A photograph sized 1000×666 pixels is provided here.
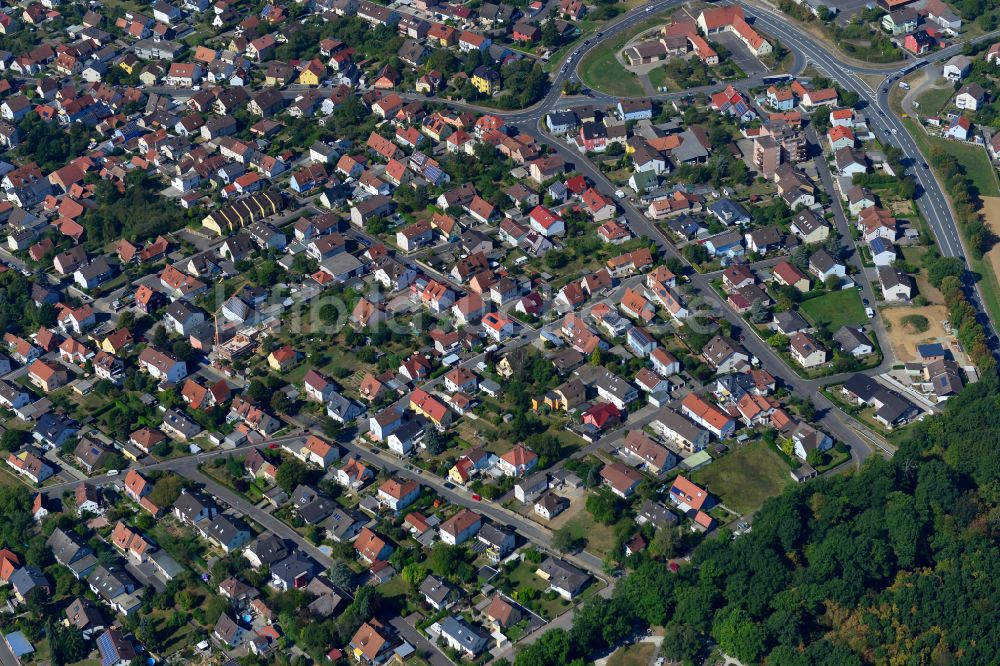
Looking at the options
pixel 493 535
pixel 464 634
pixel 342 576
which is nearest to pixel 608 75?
pixel 493 535

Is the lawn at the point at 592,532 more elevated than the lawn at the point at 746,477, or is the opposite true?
the lawn at the point at 746,477

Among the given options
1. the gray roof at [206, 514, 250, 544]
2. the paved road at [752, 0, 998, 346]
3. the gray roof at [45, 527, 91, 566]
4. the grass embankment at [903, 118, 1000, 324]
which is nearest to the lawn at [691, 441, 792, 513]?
the paved road at [752, 0, 998, 346]

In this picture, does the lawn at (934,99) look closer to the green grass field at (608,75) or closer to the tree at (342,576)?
the green grass field at (608,75)

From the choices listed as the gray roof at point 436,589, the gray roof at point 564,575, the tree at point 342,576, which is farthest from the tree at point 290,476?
the gray roof at point 564,575

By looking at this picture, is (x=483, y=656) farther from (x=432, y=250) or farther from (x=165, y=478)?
(x=432, y=250)

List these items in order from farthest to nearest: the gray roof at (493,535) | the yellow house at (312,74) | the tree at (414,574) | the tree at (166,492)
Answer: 1. the yellow house at (312,74)
2. the tree at (166,492)
3. the gray roof at (493,535)
4. the tree at (414,574)

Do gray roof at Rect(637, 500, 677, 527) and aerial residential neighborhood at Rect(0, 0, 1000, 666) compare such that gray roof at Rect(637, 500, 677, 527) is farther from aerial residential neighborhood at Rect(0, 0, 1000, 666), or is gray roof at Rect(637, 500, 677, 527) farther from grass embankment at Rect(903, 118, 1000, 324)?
grass embankment at Rect(903, 118, 1000, 324)

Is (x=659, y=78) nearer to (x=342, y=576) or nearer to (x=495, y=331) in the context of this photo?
(x=495, y=331)
